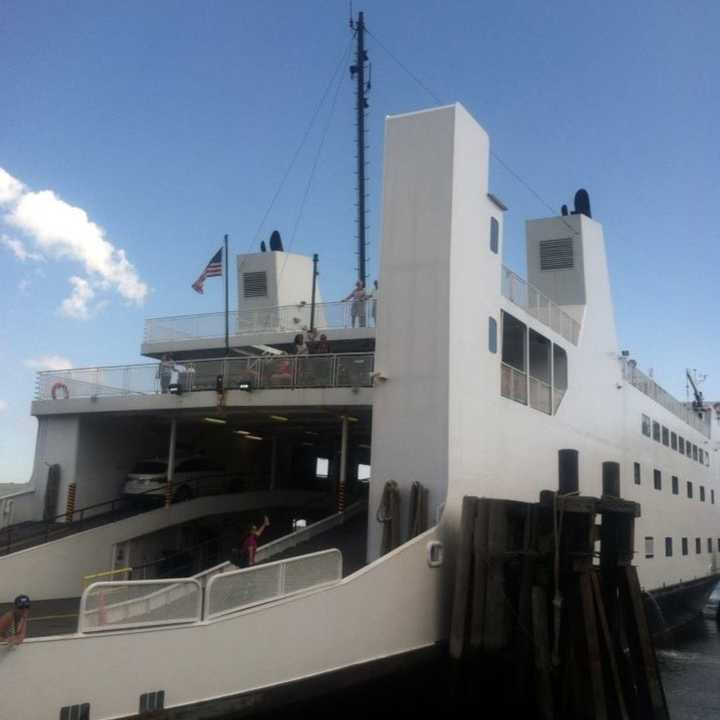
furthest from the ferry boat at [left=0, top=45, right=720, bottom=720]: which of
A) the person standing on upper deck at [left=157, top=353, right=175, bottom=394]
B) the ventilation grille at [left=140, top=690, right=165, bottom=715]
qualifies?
the person standing on upper deck at [left=157, top=353, right=175, bottom=394]

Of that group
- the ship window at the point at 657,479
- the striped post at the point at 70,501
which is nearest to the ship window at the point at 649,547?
the ship window at the point at 657,479

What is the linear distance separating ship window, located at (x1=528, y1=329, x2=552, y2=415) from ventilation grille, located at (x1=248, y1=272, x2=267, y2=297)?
10812 mm

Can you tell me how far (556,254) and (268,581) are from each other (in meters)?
15.0

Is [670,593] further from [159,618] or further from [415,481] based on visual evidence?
[159,618]

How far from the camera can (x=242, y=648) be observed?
9828mm

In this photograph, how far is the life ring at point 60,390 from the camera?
766 inches

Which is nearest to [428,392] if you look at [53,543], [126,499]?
[53,543]

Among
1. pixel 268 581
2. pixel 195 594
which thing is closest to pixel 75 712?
pixel 195 594

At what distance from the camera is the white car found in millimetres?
19859

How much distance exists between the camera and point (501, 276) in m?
16.1

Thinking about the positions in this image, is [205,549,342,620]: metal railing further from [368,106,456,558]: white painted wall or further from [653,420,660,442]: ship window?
[653,420,660,442]: ship window

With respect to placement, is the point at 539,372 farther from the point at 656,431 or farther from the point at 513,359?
the point at 656,431

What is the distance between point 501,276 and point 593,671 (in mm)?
7940

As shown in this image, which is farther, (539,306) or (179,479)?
(179,479)
